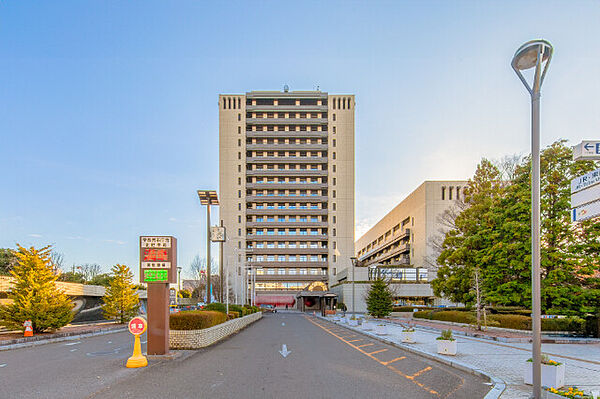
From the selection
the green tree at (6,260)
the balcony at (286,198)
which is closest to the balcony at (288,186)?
the balcony at (286,198)

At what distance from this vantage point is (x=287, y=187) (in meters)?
100

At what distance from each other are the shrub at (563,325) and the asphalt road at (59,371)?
19.6m

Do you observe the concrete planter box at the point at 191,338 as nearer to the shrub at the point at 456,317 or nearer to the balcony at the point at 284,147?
the shrub at the point at 456,317

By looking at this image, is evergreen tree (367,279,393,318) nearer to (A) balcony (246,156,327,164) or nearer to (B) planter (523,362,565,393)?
(B) planter (523,362,565,393)

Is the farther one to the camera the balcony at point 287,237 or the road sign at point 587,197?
the balcony at point 287,237

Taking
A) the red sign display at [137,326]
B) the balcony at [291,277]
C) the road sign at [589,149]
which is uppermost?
the road sign at [589,149]

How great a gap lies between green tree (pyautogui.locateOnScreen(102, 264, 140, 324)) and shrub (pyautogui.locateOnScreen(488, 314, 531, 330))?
27265 millimetres

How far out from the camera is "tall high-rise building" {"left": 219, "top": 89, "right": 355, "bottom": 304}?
322 ft

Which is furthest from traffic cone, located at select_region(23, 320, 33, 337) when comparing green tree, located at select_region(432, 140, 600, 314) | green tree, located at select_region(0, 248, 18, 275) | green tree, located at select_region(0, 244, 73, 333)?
green tree, located at select_region(0, 248, 18, 275)

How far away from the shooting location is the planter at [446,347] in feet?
46.2

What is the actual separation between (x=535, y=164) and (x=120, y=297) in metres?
34.5

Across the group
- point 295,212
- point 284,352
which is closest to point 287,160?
point 295,212

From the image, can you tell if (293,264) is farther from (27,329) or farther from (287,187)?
(27,329)

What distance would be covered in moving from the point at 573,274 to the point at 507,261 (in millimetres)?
3563
